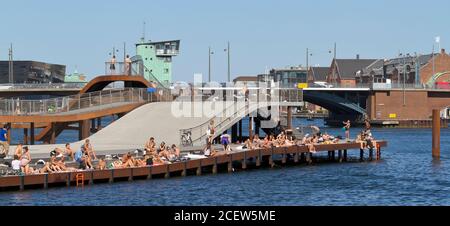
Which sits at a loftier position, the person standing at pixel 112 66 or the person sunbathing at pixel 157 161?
the person standing at pixel 112 66

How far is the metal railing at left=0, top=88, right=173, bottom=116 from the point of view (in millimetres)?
52812

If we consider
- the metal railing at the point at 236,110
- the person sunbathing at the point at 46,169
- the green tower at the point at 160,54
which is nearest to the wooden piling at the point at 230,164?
the metal railing at the point at 236,110

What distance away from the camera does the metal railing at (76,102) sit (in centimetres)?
5281

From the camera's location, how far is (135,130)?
5531 cm

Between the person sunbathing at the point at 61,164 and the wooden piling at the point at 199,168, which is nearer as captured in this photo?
the person sunbathing at the point at 61,164

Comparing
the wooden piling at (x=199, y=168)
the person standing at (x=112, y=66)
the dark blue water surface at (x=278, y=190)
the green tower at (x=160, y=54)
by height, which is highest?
the green tower at (x=160, y=54)

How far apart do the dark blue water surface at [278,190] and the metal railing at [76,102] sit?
12795 millimetres

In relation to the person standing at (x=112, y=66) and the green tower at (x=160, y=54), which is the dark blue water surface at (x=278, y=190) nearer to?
the person standing at (x=112, y=66)

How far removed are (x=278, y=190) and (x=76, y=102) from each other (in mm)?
20239

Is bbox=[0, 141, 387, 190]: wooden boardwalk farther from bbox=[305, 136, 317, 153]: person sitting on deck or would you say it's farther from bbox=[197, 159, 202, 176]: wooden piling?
bbox=[305, 136, 317, 153]: person sitting on deck

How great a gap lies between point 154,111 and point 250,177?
14800mm

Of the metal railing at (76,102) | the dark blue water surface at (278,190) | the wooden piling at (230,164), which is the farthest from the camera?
the metal railing at (76,102)

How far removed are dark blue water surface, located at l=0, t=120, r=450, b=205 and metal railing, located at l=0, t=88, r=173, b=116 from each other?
12.8 meters

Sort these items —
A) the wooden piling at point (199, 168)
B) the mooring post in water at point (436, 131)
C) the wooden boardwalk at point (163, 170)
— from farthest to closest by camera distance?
the mooring post in water at point (436, 131) < the wooden piling at point (199, 168) < the wooden boardwalk at point (163, 170)
